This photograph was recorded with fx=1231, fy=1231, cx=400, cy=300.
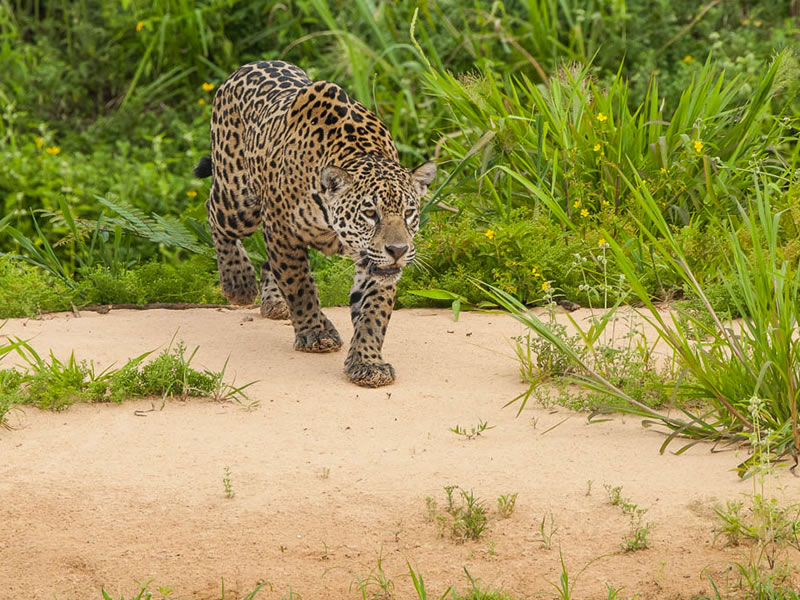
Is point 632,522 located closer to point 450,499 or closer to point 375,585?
point 450,499

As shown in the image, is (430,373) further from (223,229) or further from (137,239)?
(137,239)

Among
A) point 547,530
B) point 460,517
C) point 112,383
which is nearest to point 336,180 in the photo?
point 112,383

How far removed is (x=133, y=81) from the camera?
37.2ft

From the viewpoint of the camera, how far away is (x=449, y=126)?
9.50 m

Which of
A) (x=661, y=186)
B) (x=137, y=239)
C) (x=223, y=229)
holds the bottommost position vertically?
(x=137, y=239)

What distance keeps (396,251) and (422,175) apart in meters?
0.54

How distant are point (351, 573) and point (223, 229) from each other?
11.6ft

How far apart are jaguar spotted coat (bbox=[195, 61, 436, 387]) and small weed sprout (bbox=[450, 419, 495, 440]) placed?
2.44 ft

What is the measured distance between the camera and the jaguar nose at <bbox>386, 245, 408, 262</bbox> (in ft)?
18.0

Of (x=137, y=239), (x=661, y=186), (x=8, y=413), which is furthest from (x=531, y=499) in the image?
(x=137, y=239)

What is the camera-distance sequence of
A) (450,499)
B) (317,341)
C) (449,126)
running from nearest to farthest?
(450,499) → (317,341) → (449,126)

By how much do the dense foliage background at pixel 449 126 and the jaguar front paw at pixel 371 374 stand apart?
96cm

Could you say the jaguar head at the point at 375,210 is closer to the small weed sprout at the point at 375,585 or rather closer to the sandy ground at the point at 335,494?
the sandy ground at the point at 335,494

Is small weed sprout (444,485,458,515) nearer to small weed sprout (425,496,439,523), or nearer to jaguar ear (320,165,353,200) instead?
small weed sprout (425,496,439,523)
